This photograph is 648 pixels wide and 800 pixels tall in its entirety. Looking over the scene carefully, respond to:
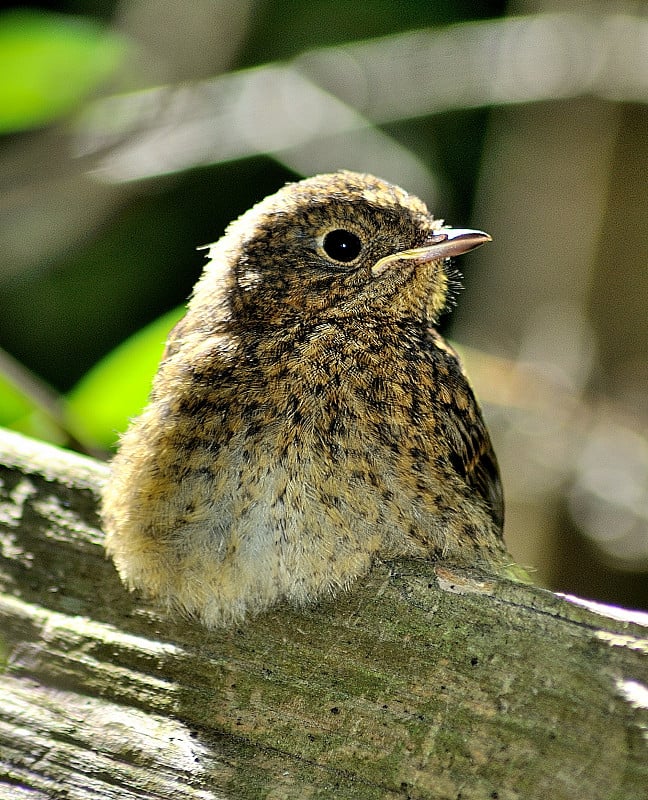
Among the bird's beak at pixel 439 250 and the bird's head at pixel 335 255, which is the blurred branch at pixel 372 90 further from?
the bird's beak at pixel 439 250

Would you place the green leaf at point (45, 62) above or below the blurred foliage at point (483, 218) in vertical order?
below

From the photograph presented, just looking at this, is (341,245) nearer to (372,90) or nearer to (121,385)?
(121,385)

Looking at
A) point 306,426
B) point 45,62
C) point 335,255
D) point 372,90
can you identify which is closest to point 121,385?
point 306,426

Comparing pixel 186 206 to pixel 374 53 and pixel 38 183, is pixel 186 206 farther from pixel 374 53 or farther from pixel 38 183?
pixel 38 183

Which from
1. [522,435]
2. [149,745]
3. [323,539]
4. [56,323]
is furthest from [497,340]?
[149,745]

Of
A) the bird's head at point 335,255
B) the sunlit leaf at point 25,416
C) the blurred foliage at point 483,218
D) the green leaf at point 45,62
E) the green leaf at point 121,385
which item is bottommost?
the sunlit leaf at point 25,416

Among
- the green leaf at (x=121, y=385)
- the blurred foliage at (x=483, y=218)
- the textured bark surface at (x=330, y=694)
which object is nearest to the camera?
the textured bark surface at (x=330, y=694)

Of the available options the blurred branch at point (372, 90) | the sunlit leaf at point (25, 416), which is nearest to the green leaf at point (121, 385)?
the sunlit leaf at point (25, 416)

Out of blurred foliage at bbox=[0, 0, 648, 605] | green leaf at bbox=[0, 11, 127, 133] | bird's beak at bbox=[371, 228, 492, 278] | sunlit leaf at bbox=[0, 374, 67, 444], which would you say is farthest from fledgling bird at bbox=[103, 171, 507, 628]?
blurred foliage at bbox=[0, 0, 648, 605]
